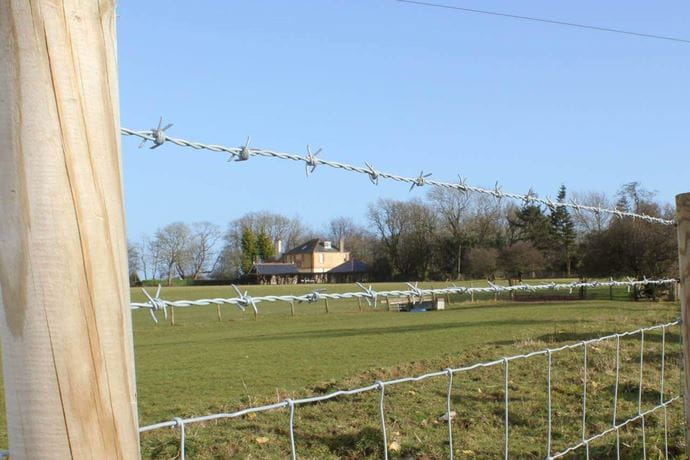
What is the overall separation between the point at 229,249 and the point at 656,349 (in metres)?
24.3

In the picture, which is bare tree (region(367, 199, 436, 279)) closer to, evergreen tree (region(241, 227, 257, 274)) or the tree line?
the tree line

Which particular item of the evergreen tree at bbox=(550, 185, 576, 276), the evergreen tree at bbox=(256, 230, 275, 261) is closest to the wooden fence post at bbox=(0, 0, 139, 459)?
the evergreen tree at bbox=(256, 230, 275, 261)

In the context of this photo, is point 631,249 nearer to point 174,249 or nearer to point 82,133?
point 174,249

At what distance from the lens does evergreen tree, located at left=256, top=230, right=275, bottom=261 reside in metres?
27.4

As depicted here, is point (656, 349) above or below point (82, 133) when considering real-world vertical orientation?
below

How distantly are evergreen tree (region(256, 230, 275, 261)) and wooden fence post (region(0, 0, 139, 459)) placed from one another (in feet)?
83.9

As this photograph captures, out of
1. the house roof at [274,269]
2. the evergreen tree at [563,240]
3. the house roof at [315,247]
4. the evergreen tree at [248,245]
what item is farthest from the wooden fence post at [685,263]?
the evergreen tree at [563,240]

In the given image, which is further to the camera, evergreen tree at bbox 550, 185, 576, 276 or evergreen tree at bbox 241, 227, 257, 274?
evergreen tree at bbox 550, 185, 576, 276

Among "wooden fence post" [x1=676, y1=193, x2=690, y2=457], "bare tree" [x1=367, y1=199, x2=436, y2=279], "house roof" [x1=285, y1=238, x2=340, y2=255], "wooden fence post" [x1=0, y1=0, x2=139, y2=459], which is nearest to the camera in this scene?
"wooden fence post" [x1=0, y1=0, x2=139, y2=459]

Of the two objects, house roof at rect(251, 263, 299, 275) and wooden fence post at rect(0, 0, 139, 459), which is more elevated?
wooden fence post at rect(0, 0, 139, 459)

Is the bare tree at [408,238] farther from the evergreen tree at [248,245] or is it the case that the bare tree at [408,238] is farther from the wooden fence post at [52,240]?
the evergreen tree at [248,245]

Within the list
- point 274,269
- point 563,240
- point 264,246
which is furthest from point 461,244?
point 563,240

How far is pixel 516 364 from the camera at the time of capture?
7.39 m

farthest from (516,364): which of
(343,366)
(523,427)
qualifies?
(343,366)
